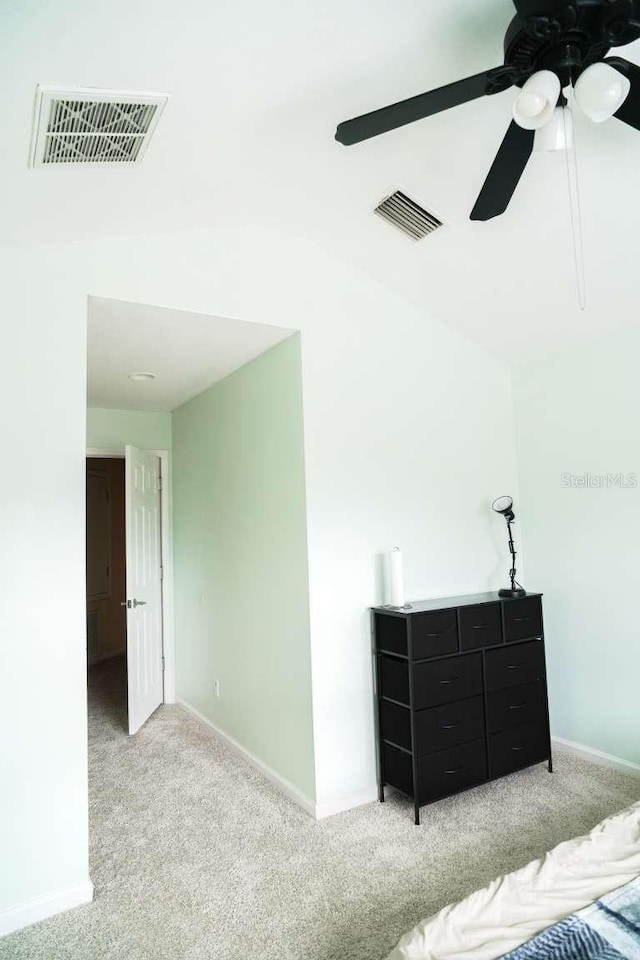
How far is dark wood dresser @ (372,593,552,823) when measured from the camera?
2955 millimetres

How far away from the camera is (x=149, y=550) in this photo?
4746mm

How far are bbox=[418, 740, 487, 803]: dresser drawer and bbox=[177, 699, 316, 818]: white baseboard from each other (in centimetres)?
59

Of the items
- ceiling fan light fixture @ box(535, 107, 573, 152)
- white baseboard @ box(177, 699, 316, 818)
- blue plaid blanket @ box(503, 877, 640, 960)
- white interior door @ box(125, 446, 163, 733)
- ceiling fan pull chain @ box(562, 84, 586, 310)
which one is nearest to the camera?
blue plaid blanket @ box(503, 877, 640, 960)

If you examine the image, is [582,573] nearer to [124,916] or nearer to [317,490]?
[317,490]

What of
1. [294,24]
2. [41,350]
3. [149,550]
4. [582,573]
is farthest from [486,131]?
[149,550]

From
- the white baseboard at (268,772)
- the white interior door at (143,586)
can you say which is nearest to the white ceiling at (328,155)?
the white interior door at (143,586)

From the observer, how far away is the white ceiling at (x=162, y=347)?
2916 mm

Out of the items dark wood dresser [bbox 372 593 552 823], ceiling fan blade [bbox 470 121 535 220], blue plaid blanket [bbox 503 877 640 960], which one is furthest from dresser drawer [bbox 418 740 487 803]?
ceiling fan blade [bbox 470 121 535 220]

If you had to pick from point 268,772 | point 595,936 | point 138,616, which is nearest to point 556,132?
point 595,936

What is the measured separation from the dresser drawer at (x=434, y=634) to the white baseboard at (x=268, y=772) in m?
0.98

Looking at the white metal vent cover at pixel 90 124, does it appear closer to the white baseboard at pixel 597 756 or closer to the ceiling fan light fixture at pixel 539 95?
the ceiling fan light fixture at pixel 539 95

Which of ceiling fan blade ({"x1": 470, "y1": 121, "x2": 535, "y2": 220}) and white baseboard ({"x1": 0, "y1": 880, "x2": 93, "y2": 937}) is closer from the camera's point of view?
ceiling fan blade ({"x1": 470, "y1": 121, "x2": 535, "y2": 220})

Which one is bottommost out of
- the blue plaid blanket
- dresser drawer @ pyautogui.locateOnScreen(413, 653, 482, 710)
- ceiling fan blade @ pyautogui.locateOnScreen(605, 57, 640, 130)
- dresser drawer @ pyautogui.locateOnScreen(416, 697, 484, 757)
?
dresser drawer @ pyautogui.locateOnScreen(416, 697, 484, 757)

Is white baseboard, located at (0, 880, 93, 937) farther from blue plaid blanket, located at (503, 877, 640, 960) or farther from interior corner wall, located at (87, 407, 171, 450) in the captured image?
interior corner wall, located at (87, 407, 171, 450)
